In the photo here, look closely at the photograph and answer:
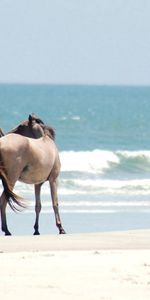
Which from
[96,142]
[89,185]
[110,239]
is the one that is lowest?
[96,142]

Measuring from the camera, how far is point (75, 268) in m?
9.98

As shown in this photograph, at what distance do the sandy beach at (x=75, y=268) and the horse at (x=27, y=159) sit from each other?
2.78 feet

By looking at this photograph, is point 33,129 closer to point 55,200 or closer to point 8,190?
point 55,200

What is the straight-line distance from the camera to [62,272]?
973 cm

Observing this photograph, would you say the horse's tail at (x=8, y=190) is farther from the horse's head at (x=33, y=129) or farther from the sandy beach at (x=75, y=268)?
the horse's head at (x=33, y=129)

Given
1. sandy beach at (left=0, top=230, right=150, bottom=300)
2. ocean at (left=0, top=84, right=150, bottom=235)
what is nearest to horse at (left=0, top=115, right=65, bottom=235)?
sandy beach at (left=0, top=230, right=150, bottom=300)

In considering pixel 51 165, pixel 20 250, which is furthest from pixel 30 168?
pixel 20 250

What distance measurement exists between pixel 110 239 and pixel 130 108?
7335 centimetres

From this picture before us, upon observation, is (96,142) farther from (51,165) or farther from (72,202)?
(51,165)

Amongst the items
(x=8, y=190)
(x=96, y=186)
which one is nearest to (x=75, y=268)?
(x=8, y=190)

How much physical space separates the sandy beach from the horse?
2.78 feet

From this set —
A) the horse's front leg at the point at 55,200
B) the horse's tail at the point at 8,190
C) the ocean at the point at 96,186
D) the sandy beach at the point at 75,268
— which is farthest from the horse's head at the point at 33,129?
the sandy beach at the point at 75,268

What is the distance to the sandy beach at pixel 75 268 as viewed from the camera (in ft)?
29.2

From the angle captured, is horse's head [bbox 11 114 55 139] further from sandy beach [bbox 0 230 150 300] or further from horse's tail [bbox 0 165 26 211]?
sandy beach [bbox 0 230 150 300]
